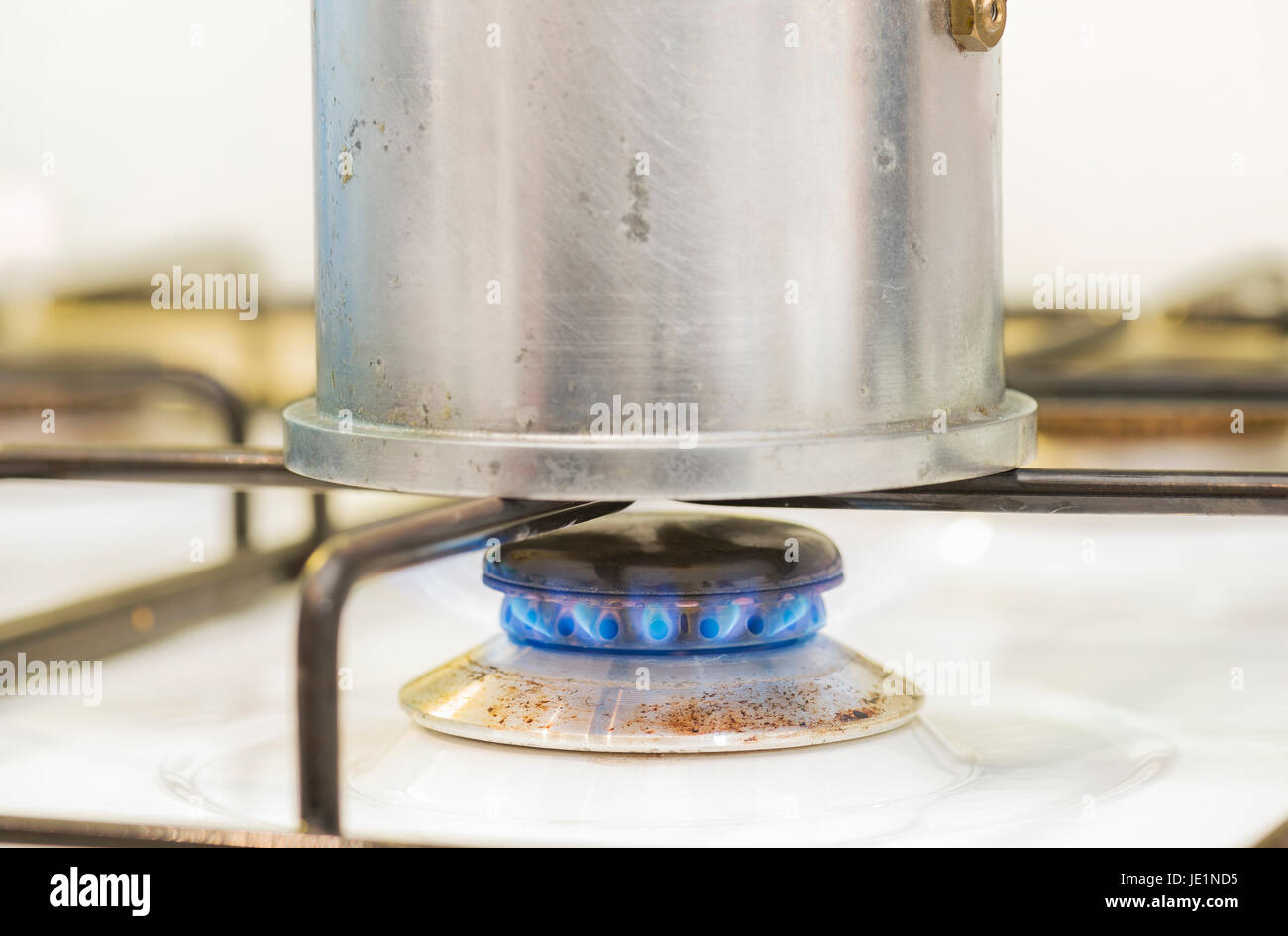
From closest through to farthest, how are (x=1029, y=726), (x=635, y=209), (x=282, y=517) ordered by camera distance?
1. (x=635, y=209)
2. (x=1029, y=726)
3. (x=282, y=517)

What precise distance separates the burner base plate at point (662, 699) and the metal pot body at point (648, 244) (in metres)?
0.22

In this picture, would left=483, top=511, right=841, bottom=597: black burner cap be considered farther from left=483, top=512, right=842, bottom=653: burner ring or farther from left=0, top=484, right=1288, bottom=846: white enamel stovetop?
left=0, top=484, right=1288, bottom=846: white enamel stovetop

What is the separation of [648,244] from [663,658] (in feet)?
1.17

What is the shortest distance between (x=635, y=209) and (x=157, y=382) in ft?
3.16

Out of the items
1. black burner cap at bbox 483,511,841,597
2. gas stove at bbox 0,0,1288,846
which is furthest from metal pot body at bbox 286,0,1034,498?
black burner cap at bbox 483,511,841,597

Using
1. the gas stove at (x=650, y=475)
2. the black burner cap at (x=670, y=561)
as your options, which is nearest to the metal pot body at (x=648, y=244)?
the gas stove at (x=650, y=475)

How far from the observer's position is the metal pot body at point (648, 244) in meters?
0.81

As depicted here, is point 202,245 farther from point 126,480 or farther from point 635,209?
point 635,209

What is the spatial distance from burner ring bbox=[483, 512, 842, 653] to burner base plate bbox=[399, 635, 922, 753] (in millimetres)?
16

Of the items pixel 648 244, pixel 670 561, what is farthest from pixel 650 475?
pixel 670 561

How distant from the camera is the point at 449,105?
0.84 metres

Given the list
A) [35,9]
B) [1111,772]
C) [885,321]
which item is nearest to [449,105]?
[885,321]

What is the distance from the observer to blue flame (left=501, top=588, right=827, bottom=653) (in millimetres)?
1035

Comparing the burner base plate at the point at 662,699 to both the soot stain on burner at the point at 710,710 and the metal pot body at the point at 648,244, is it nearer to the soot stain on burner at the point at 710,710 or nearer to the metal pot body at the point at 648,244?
the soot stain on burner at the point at 710,710
